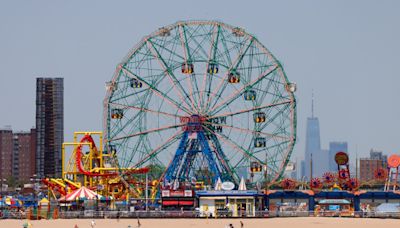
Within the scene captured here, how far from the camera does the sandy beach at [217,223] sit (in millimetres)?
99188

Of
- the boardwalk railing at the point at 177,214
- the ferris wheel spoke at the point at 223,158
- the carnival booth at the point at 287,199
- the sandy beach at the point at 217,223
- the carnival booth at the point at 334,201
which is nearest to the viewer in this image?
the sandy beach at the point at 217,223

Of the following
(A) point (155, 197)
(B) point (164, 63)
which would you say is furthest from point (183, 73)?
(A) point (155, 197)

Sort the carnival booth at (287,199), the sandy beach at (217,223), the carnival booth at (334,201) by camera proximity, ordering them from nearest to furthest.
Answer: the sandy beach at (217,223), the carnival booth at (287,199), the carnival booth at (334,201)

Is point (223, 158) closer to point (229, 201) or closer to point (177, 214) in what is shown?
point (229, 201)

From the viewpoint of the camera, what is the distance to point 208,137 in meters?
128

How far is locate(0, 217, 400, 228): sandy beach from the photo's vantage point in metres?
99.2

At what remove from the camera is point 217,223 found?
103m

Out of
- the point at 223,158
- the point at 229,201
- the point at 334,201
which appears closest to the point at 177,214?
the point at 229,201

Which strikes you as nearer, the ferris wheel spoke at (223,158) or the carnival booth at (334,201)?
the carnival booth at (334,201)

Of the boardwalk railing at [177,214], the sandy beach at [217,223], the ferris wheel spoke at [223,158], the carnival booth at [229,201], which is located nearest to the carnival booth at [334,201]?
the boardwalk railing at [177,214]

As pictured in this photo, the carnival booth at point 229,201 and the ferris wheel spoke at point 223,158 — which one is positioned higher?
the ferris wheel spoke at point 223,158

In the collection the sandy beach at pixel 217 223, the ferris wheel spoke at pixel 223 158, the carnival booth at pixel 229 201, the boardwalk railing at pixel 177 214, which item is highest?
the ferris wheel spoke at pixel 223 158

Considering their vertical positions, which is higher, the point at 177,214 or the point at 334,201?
the point at 334,201

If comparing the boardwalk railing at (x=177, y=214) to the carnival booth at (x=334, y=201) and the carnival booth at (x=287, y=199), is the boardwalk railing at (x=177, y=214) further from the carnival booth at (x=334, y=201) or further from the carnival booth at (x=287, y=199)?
the carnival booth at (x=287, y=199)
